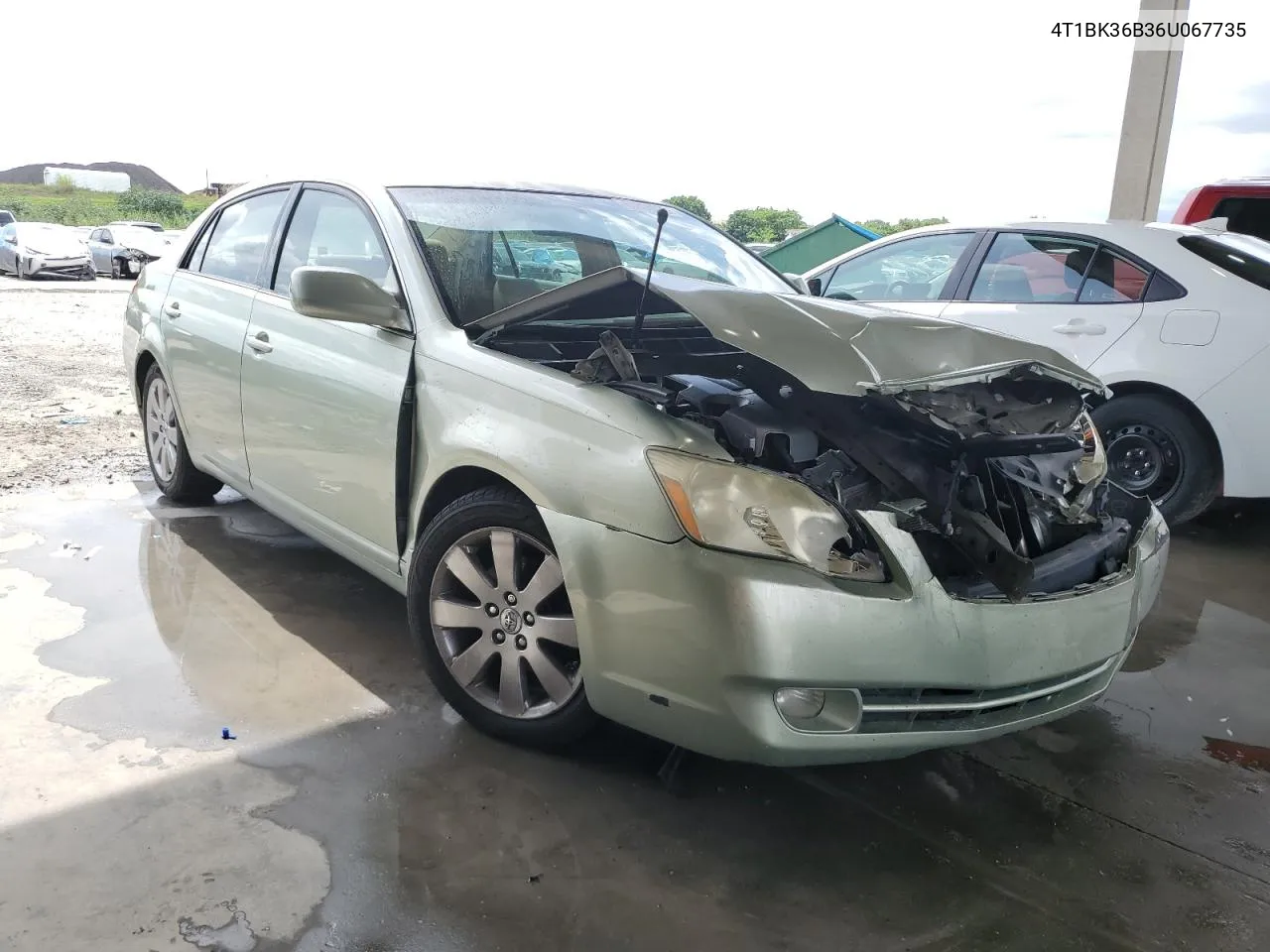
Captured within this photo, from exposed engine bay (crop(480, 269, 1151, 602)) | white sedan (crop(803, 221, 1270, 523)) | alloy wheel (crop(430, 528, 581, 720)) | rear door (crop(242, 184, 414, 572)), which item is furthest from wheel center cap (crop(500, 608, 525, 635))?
white sedan (crop(803, 221, 1270, 523))

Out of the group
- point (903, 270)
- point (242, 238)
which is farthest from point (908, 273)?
point (242, 238)

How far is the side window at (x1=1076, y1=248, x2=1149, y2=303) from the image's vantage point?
466 cm

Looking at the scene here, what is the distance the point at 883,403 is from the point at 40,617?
2.91 metres

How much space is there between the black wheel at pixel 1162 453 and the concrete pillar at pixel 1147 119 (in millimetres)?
7162

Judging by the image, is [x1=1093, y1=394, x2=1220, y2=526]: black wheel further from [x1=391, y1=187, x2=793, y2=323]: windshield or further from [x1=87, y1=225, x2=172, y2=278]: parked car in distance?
[x1=87, y1=225, x2=172, y2=278]: parked car in distance

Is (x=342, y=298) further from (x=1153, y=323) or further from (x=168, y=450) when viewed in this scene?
(x=1153, y=323)

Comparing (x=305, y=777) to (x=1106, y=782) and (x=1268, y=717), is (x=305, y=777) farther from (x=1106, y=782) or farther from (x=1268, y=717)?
(x=1268, y=717)

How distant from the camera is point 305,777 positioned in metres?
2.45

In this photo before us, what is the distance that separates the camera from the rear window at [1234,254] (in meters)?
4.40

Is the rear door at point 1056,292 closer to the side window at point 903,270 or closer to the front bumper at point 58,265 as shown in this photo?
the side window at point 903,270

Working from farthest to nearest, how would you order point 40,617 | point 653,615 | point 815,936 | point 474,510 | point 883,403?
point 40,617 < point 474,510 < point 883,403 < point 653,615 < point 815,936

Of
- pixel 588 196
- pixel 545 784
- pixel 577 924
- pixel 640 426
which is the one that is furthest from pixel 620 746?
pixel 588 196

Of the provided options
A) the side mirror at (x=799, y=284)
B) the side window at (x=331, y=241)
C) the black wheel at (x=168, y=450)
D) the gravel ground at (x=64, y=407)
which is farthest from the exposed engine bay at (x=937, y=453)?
the gravel ground at (x=64, y=407)

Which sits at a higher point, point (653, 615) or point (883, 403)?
point (883, 403)
